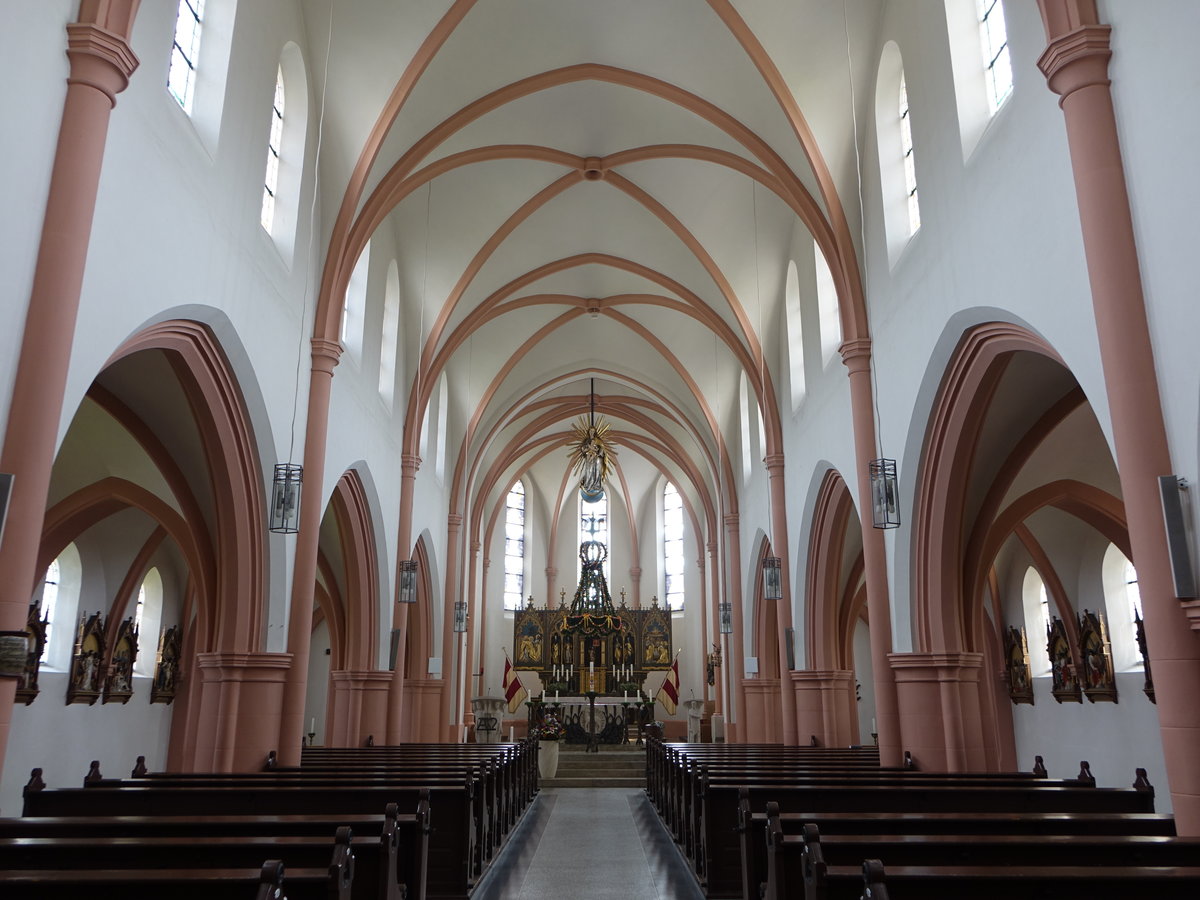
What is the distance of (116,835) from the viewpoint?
5.69m

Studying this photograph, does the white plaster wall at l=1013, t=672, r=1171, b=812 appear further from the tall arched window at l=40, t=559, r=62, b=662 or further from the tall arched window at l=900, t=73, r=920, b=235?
the tall arched window at l=40, t=559, r=62, b=662

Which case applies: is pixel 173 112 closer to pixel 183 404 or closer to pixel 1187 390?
pixel 183 404

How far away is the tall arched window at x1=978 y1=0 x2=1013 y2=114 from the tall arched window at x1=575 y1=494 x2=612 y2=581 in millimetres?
27169

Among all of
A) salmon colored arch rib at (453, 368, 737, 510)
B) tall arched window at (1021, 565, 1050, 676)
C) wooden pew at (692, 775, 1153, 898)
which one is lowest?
wooden pew at (692, 775, 1153, 898)

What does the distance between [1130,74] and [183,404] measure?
402 inches

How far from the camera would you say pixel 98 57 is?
6.80 m

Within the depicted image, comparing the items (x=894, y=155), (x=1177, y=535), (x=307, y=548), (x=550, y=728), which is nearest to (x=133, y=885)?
(x=1177, y=535)

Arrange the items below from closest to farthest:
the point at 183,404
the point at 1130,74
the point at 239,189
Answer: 1. the point at 1130,74
2. the point at 239,189
3. the point at 183,404

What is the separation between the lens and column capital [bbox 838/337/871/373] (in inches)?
512

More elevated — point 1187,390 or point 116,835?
point 1187,390

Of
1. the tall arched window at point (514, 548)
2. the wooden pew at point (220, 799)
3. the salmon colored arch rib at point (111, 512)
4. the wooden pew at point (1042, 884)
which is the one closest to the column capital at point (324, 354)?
the salmon colored arch rib at point (111, 512)

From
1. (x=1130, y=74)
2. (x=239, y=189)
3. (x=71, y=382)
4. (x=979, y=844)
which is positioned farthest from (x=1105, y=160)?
(x=239, y=189)

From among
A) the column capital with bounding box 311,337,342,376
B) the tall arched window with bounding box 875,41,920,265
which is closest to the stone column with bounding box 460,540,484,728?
the column capital with bounding box 311,337,342,376

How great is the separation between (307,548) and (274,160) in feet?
16.1
